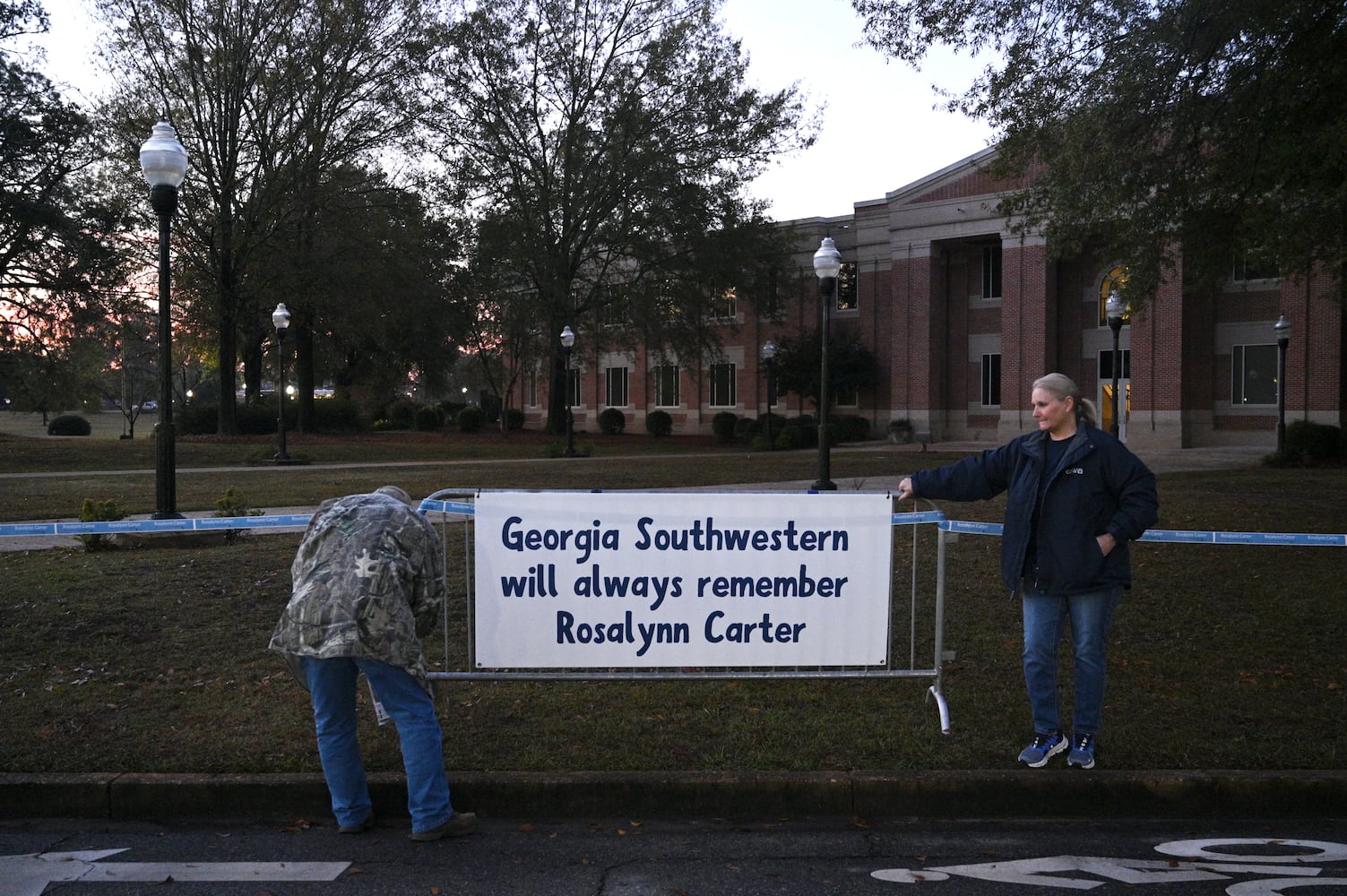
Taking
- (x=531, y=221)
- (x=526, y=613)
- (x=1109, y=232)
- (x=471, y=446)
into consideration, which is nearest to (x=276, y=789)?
(x=526, y=613)

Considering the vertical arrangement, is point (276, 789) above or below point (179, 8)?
below

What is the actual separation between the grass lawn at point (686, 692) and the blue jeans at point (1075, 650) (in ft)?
0.92

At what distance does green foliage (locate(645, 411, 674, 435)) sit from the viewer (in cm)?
5253

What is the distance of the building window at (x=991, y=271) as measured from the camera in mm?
43406

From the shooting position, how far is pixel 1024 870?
172 inches

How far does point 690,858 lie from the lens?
179 inches

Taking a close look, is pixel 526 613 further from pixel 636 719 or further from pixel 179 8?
pixel 179 8

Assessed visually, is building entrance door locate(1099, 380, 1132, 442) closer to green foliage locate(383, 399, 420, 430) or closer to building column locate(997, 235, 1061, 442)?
building column locate(997, 235, 1061, 442)

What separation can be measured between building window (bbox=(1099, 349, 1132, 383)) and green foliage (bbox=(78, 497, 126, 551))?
35.0 metres

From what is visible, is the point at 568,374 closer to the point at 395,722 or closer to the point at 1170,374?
the point at 1170,374

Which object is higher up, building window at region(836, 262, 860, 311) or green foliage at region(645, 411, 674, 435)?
building window at region(836, 262, 860, 311)

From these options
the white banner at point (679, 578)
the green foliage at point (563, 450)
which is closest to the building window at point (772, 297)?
the green foliage at point (563, 450)

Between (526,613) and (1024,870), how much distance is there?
2810 millimetres

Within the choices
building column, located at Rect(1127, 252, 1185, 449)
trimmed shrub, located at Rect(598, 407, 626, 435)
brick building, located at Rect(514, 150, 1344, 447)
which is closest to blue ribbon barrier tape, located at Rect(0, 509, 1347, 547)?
brick building, located at Rect(514, 150, 1344, 447)
